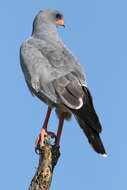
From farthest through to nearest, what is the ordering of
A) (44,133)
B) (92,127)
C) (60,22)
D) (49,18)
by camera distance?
(60,22), (49,18), (44,133), (92,127)

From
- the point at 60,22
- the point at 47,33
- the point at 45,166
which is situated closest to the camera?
the point at 45,166

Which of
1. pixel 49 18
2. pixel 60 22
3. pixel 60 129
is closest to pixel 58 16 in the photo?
pixel 60 22

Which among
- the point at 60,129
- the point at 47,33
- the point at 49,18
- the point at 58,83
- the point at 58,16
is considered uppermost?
the point at 58,16

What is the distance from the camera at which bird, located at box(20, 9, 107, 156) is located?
9.05 m

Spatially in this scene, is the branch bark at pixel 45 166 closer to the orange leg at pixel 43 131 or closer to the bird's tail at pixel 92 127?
the orange leg at pixel 43 131

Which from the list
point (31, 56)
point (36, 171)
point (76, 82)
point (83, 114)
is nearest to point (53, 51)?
point (31, 56)

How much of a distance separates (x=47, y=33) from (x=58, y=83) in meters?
1.92

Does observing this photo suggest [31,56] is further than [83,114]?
Yes

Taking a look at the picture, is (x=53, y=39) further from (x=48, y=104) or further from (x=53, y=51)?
(x=48, y=104)

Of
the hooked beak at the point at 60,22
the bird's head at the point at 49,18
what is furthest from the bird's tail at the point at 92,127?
the hooked beak at the point at 60,22

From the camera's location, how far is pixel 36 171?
8781 mm

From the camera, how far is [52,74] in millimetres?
9914

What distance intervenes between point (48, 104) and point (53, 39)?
1.62 metres

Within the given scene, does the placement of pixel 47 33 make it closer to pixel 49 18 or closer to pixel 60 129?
pixel 49 18
